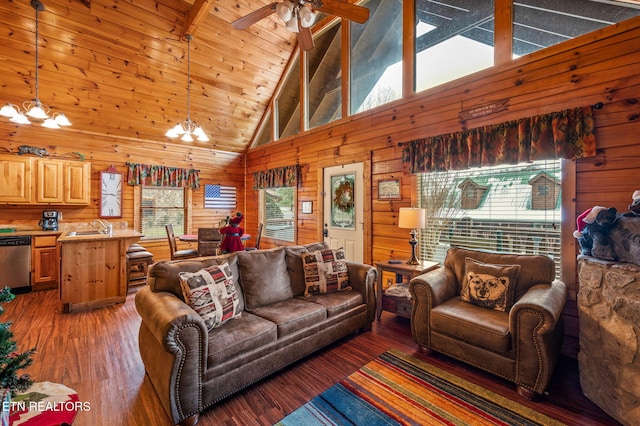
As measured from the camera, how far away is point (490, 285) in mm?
2568

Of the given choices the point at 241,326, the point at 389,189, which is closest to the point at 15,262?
the point at 241,326

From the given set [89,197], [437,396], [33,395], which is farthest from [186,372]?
[89,197]

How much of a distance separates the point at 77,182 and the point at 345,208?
15.0 ft

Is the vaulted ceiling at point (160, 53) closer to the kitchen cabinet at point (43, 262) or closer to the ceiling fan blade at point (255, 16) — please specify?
the ceiling fan blade at point (255, 16)

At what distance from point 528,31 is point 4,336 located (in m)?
4.64

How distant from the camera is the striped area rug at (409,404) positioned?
6.03 ft

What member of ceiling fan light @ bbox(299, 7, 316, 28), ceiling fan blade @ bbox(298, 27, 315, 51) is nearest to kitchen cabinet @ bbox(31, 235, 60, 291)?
ceiling fan blade @ bbox(298, 27, 315, 51)

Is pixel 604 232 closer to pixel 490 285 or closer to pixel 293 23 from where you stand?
pixel 490 285

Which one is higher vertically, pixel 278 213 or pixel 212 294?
pixel 278 213

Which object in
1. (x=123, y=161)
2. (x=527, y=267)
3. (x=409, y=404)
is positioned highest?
(x=123, y=161)

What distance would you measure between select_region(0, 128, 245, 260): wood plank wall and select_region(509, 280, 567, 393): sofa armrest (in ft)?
19.0

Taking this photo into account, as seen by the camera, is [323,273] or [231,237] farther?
[231,237]

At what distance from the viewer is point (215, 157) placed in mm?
6750

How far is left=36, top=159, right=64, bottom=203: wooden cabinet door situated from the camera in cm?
451
